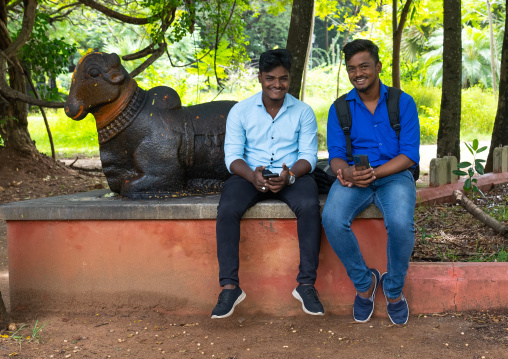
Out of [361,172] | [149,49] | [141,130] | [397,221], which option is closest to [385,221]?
[397,221]

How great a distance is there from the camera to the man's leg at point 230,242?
3.18 metres

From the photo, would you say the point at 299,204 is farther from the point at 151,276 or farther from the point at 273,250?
the point at 151,276

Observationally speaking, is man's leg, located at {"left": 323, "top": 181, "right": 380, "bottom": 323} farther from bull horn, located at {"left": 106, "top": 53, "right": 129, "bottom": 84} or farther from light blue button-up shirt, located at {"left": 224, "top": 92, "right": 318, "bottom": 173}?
bull horn, located at {"left": 106, "top": 53, "right": 129, "bottom": 84}

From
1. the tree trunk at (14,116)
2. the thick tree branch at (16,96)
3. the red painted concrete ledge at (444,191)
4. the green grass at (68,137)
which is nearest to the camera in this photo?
the red painted concrete ledge at (444,191)

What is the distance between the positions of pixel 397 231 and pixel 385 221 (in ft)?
0.35

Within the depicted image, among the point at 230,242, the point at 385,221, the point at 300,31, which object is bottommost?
the point at 230,242

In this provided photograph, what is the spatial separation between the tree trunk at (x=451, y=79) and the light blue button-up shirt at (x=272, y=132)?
13.5 ft

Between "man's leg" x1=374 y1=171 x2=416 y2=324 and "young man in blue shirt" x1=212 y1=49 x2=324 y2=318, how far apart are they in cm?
41

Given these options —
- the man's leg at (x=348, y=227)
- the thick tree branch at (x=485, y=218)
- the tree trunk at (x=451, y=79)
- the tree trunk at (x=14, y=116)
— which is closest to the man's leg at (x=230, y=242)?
the man's leg at (x=348, y=227)

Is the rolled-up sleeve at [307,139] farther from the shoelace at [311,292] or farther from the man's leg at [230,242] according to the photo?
the shoelace at [311,292]

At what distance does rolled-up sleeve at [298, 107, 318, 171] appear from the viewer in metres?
3.56

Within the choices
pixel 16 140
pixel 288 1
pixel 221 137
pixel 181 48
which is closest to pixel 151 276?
pixel 221 137

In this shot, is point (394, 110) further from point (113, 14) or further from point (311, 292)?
point (113, 14)

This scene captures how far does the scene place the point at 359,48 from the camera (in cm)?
336
